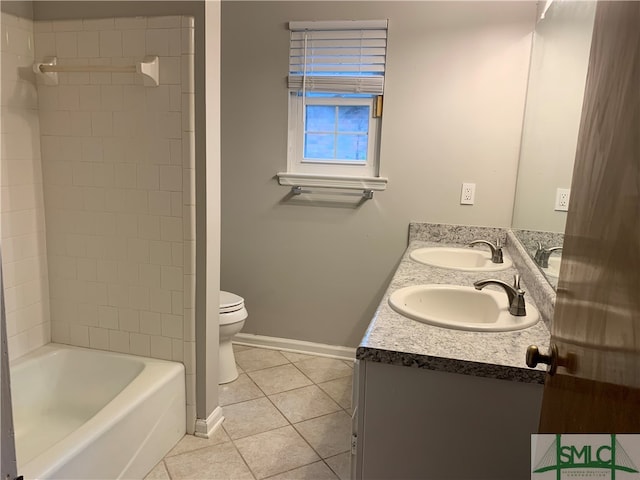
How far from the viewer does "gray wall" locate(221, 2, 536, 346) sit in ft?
9.18

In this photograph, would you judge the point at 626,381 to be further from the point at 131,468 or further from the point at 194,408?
the point at 194,408

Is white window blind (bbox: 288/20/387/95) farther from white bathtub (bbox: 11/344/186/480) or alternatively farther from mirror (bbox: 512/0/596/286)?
white bathtub (bbox: 11/344/186/480)

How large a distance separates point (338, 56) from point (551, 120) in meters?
1.33

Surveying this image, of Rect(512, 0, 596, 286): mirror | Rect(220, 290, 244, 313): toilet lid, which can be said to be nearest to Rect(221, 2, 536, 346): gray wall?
Rect(512, 0, 596, 286): mirror

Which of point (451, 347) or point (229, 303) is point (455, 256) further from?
point (451, 347)

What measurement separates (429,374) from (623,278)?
76cm

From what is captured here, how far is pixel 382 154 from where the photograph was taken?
3.01 metres

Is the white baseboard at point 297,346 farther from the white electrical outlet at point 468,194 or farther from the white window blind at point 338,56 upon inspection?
the white window blind at point 338,56

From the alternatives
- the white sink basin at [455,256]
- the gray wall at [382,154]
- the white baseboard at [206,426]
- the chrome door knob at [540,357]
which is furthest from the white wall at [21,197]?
the chrome door knob at [540,357]

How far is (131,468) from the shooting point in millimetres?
1976

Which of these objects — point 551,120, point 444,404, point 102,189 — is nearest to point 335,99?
point 551,120

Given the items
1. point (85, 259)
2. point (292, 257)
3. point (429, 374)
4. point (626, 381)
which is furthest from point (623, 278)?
point (292, 257)

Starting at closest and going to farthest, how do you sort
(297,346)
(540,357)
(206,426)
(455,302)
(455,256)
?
(540,357) → (455,302) → (206,426) → (455,256) → (297,346)

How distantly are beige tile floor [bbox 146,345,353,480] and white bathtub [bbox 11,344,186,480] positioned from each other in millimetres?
171
